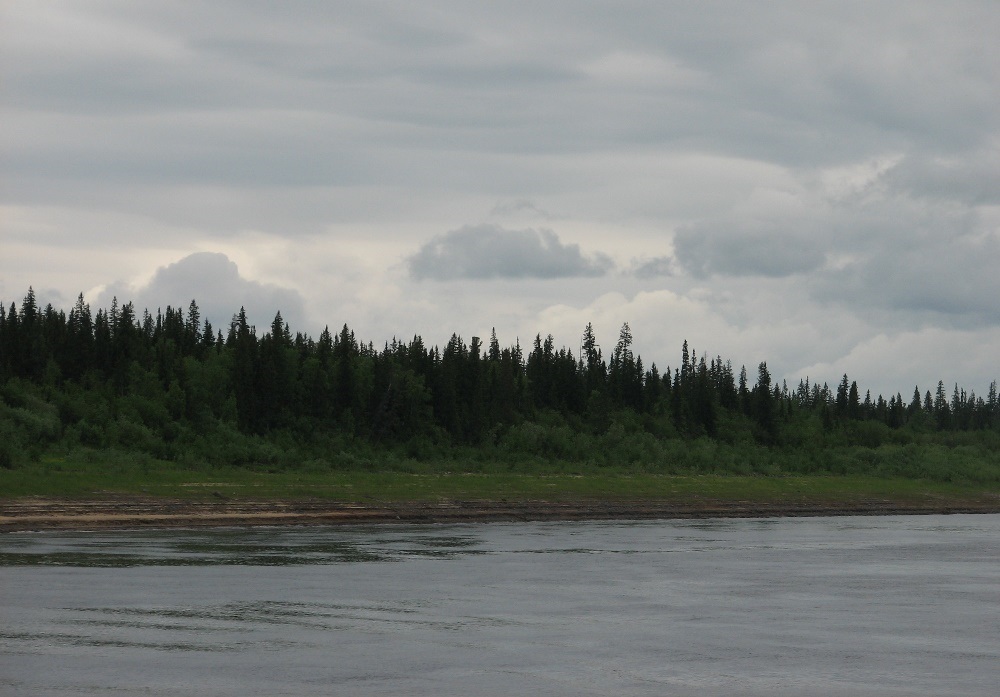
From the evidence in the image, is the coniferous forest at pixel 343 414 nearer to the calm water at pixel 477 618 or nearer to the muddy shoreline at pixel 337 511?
the muddy shoreline at pixel 337 511

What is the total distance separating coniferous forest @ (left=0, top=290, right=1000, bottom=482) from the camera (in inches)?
3674

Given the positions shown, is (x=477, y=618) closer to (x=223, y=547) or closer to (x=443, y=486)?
(x=223, y=547)

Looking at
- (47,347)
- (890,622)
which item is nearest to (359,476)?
(47,347)

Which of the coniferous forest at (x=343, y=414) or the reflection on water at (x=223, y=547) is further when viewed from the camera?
the coniferous forest at (x=343, y=414)

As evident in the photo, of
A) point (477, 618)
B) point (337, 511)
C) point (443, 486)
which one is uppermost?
point (443, 486)

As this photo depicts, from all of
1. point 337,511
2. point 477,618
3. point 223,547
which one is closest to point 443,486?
point 337,511

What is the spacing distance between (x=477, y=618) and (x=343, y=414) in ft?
283

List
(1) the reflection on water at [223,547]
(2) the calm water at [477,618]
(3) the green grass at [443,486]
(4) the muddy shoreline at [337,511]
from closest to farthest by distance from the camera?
(2) the calm water at [477,618]
(1) the reflection on water at [223,547]
(4) the muddy shoreline at [337,511]
(3) the green grass at [443,486]

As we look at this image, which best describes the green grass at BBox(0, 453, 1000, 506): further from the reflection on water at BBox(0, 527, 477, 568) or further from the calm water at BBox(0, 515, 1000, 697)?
the calm water at BBox(0, 515, 1000, 697)

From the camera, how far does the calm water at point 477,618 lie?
74.7 ft

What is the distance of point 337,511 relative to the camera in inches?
2697

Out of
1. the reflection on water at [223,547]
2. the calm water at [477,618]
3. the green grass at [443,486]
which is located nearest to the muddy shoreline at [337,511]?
the green grass at [443,486]

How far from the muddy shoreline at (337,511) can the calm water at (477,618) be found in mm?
3889

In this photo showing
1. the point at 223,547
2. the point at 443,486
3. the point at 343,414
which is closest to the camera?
the point at 223,547
